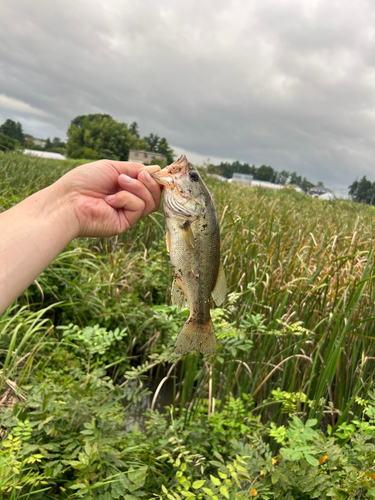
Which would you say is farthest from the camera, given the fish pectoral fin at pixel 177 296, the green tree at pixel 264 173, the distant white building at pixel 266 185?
the green tree at pixel 264 173

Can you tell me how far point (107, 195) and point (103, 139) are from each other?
80878mm

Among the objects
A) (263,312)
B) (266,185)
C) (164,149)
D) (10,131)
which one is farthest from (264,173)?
(263,312)

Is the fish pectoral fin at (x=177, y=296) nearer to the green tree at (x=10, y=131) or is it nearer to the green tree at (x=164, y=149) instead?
the green tree at (x=10, y=131)

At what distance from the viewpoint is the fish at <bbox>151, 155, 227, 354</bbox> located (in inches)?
58.3

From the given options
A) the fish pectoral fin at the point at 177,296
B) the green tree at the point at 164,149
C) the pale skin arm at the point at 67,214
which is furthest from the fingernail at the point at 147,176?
the green tree at the point at 164,149

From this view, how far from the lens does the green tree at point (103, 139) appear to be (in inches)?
3000

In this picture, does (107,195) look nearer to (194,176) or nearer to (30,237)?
(30,237)

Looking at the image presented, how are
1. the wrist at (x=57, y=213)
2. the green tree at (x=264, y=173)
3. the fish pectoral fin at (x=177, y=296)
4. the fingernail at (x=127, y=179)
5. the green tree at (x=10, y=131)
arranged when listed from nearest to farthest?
the fish pectoral fin at (x=177, y=296) → the wrist at (x=57, y=213) → the fingernail at (x=127, y=179) → the green tree at (x=10, y=131) → the green tree at (x=264, y=173)

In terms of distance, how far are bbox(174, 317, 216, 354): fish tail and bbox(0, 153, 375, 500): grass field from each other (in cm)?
75

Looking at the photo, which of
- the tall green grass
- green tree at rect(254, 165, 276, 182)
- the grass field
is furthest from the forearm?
green tree at rect(254, 165, 276, 182)

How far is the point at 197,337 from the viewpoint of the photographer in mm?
1553

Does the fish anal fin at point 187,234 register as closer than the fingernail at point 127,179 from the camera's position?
Yes

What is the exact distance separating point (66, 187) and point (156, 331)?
9.07ft

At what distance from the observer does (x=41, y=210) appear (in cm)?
171
